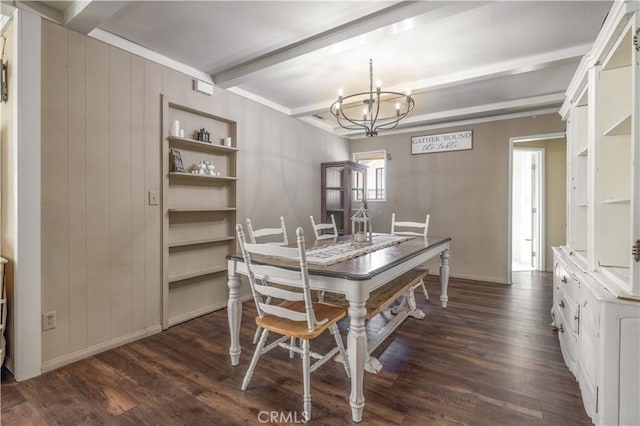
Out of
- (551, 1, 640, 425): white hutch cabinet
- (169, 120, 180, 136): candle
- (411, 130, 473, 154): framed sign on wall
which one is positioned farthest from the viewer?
(411, 130, 473, 154): framed sign on wall

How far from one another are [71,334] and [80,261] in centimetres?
52

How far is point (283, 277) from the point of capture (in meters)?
1.79

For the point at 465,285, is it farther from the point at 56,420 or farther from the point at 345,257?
the point at 56,420

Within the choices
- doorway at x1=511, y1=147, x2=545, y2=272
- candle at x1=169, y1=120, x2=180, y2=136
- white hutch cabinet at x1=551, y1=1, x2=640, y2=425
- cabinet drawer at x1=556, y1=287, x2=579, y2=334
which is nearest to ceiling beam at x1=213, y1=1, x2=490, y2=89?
candle at x1=169, y1=120, x2=180, y2=136

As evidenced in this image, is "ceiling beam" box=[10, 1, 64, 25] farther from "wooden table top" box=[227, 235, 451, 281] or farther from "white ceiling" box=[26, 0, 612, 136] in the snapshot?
"wooden table top" box=[227, 235, 451, 281]

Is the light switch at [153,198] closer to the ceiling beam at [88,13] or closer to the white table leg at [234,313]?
the white table leg at [234,313]

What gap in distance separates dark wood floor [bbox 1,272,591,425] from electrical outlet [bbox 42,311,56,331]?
1.01 ft

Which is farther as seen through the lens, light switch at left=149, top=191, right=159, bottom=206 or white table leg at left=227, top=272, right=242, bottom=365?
light switch at left=149, top=191, right=159, bottom=206

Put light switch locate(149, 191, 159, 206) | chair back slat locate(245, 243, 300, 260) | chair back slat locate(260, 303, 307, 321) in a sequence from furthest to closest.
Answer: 1. light switch locate(149, 191, 159, 206)
2. chair back slat locate(260, 303, 307, 321)
3. chair back slat locate(245, 243, 300, 260)

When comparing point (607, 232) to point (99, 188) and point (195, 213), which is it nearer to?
point (195, 213)

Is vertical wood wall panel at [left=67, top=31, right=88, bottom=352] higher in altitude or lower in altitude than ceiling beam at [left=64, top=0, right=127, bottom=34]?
lower

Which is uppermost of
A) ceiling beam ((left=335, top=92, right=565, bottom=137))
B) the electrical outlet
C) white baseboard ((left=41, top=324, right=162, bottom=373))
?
ceiling beam ((left=335, top=92, right=565, bottom=137))

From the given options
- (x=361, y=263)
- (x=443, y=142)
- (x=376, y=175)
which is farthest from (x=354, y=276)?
(x=376, y=175)

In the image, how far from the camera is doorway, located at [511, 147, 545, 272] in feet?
16.9
